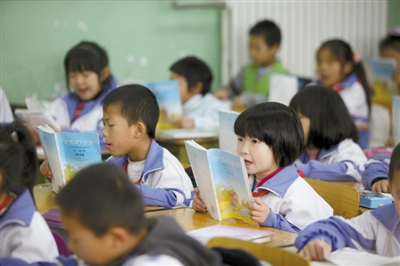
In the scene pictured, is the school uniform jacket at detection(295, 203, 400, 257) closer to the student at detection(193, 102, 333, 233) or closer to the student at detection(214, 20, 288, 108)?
the student at detection(193, 102, 333, 233)

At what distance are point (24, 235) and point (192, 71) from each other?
3309 mm

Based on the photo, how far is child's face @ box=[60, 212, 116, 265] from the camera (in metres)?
1.34

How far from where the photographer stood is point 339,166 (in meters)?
Result: 3.05

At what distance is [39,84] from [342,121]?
93.7 inches

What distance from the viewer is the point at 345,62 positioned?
17.3 feet

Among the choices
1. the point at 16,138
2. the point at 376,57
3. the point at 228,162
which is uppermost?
the point at 16,138

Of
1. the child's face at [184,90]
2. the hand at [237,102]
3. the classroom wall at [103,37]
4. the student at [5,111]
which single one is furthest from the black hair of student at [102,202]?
the hand at [237,102]

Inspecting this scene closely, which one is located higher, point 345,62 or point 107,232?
point 107,232

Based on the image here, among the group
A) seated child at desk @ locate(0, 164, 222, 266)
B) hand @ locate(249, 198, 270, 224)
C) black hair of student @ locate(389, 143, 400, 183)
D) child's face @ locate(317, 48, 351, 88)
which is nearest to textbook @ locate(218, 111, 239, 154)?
hand @ locate(249, 198, 270, 224)

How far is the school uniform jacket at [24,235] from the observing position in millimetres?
1690

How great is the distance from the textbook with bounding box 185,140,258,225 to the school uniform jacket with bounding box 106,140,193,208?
0.27 m

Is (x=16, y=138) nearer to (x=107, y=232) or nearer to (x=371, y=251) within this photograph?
(x=107, y=232)

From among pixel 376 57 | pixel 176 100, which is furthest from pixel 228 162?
pixel 376 57

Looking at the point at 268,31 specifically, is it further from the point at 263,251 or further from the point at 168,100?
the point at 263,251
